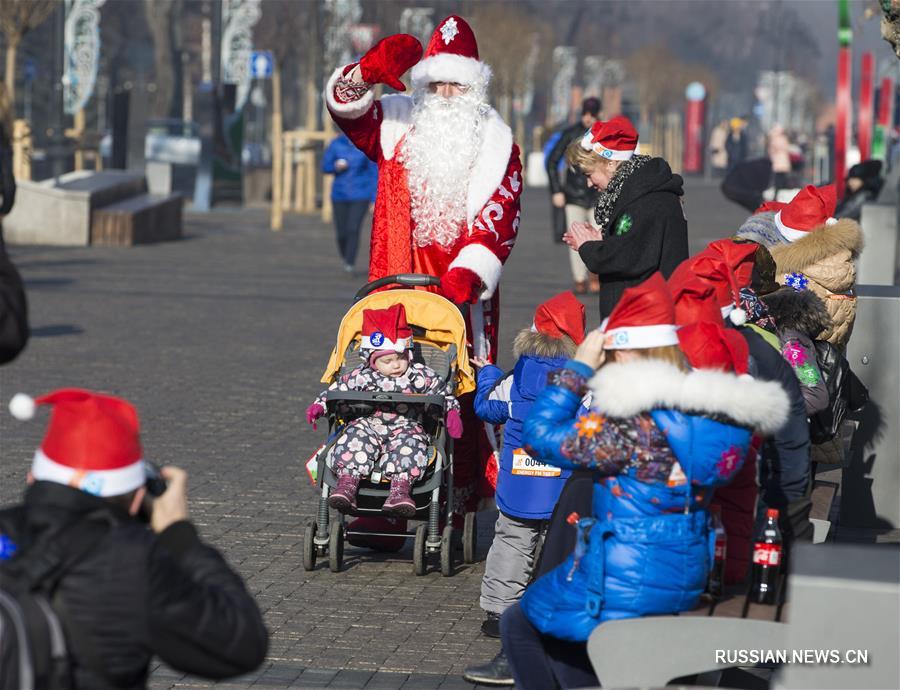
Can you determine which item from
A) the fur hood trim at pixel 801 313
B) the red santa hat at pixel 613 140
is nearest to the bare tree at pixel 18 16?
the red santa hat at pixel 613 140

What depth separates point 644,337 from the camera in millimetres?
4223

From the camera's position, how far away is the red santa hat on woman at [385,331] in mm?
6355

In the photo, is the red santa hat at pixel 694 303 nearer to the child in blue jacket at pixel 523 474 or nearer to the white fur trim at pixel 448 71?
the child in blue jacket at pixel 523 474

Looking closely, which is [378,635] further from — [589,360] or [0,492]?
[0,492]

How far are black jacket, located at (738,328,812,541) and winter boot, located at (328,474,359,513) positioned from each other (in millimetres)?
1654

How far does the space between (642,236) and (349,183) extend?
1137cm

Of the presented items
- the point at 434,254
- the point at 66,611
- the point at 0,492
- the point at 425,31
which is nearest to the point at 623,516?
the point at 66,611

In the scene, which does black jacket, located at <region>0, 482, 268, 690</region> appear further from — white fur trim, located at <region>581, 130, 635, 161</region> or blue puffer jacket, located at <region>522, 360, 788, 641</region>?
white fur trim, located at <region>581, 130, 635, 161</region>

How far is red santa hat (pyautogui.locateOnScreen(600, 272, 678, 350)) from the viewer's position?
4.21 metres

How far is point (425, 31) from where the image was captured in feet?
141

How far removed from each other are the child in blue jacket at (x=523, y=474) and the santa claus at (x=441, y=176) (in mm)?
A: 848

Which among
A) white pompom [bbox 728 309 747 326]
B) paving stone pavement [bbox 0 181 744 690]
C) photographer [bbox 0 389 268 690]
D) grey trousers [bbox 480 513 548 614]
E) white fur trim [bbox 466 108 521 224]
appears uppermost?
white fur trim [bbox 466 108 521 224]

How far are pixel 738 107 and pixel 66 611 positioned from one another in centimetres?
9976

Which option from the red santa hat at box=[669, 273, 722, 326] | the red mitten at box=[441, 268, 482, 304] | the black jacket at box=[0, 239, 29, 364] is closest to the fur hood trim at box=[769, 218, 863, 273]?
the red mitten at box=[441, 268, 482, 304]
